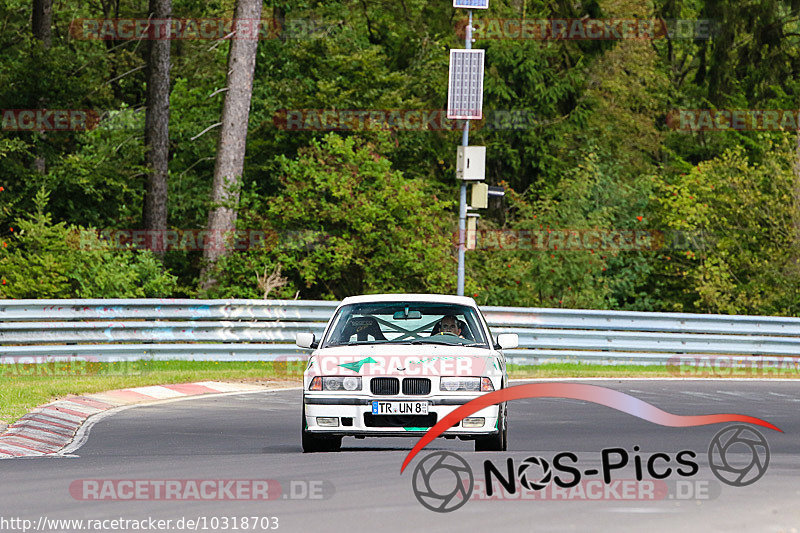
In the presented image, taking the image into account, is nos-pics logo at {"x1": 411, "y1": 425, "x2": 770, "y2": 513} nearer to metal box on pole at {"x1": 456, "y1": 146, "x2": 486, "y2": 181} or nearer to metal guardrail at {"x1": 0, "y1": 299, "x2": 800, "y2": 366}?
metal guardrail at {"x1": 0, "y1": 299, "x2": 800, "y2": 366}

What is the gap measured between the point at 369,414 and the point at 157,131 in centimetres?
2632

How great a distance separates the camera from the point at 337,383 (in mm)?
11742

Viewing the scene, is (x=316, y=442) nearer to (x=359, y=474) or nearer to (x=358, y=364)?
(x=358, y=364)

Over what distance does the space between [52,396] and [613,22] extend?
32153 mm

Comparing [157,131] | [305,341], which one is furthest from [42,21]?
[305,341]

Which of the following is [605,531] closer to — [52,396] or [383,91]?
[52,396]

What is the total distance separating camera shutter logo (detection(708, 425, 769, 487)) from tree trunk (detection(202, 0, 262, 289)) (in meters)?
19.8

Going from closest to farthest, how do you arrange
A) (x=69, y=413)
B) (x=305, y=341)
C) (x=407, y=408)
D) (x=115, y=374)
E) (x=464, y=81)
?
(x=407, y=408)
(x=305, y=341)
(x=69, y=413)
(x=115, y=374)
(x=464, y=81)

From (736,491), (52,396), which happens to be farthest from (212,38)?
(736,491)

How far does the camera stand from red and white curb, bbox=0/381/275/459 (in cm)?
1315

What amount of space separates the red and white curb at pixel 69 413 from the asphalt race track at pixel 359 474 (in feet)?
1.28

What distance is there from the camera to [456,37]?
44.6m

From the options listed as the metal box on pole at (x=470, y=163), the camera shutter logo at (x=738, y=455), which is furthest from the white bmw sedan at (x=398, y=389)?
the metal box on pole at (x=470, y=163)

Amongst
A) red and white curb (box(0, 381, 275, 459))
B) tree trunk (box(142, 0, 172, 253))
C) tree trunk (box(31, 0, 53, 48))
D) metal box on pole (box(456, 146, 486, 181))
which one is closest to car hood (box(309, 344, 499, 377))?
red and white curb (box(0, 381, 275, 459))
